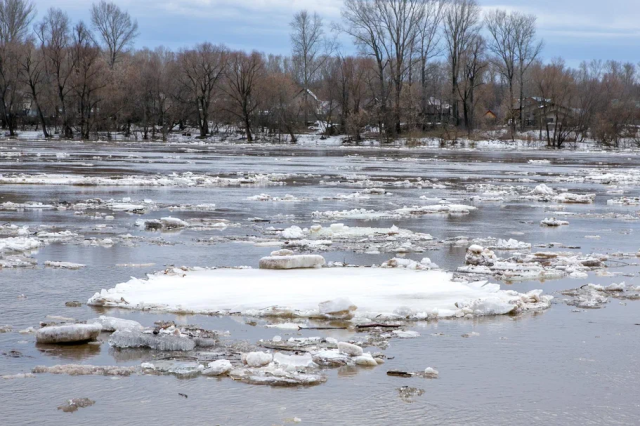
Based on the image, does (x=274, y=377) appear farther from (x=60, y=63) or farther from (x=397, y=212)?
(x=60, y=63)

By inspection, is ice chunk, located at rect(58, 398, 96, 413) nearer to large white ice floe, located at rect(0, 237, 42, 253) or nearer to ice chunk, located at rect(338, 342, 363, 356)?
ice chunk, located at rect(338, 342, 363, 356)

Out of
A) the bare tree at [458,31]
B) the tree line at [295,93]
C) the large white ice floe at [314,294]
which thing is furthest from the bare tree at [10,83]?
the large white ice floe at [314,294]

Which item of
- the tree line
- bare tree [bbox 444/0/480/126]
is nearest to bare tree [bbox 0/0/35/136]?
the tree line

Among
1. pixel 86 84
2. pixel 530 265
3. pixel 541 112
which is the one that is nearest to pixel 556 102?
pixel 541 112

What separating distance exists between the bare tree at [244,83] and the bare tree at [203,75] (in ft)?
4.58

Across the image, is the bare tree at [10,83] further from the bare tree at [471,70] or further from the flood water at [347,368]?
the flood water at [347,368]

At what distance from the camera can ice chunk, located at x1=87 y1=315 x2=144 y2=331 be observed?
22.8ft

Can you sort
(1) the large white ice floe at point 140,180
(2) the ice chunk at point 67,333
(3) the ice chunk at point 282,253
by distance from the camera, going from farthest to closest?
(1) the large white ice floe at point 140,180, (3) the ice chunk at point 282,253, (2) the ice chunk at point 67,333

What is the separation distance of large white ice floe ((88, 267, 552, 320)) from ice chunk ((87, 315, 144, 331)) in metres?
0.69

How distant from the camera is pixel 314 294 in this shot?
27.8ft

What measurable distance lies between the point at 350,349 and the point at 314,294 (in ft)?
6.74

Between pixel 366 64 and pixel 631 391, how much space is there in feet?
285

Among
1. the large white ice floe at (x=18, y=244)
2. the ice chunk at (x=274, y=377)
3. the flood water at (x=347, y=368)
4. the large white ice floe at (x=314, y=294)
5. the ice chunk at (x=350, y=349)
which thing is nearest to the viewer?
the flood water at (x=347, y=368)

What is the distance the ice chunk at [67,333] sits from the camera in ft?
21.8
